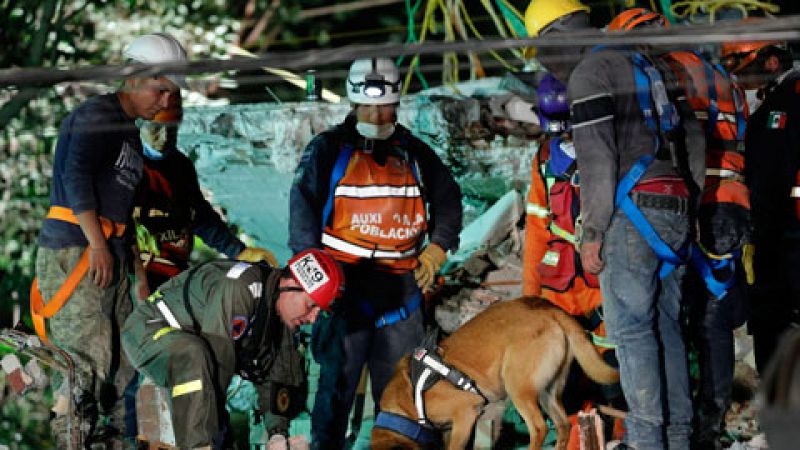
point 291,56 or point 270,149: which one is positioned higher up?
point 291,56

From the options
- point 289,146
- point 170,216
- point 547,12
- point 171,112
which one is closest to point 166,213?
point 170,216

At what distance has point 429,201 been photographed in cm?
705

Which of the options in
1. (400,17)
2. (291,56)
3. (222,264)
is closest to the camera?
(291,56)

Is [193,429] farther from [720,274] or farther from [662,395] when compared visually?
[720,274]

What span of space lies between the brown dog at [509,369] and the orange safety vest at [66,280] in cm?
145

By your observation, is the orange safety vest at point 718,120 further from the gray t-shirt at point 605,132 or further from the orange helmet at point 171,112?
the orange helmet at point 171,112

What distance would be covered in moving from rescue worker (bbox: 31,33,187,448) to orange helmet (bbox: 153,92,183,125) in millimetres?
34

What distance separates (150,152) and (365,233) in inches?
44.8

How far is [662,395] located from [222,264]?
1895mm

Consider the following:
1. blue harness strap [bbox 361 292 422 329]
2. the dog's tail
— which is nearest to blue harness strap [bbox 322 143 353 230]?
blue harness strap [bbox 361 292 422 329]

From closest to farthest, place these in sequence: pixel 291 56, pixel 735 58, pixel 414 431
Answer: pixel 291 56
pixel 414 431
pixel 735 58

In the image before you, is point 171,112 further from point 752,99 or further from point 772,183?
point 752,99

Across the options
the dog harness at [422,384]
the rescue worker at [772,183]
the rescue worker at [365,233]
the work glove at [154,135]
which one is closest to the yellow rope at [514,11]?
the rescue worker at [772,183]

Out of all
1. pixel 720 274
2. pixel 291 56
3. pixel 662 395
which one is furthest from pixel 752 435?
pixel 291 56
